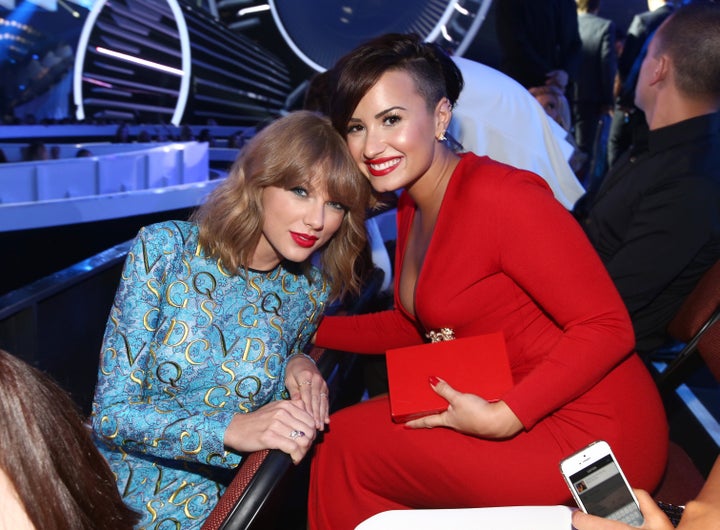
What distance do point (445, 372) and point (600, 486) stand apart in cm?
57

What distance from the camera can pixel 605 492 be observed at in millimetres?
1023

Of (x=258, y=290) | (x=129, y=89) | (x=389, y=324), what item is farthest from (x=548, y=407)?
(x=129, y=89)

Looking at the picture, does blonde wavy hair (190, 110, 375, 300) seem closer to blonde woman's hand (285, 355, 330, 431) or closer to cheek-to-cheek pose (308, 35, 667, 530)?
cheek-to-cheek pose (308, 35, 667, 530)

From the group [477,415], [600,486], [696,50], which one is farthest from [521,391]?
[696,50]

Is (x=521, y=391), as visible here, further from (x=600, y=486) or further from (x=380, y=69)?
(x=380, y=69)

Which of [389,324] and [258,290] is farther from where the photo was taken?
[389,324]

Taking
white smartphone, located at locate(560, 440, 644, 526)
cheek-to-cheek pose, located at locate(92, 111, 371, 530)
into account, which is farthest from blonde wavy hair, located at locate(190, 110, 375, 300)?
white smartphone, located at locate(560, 440, 644, 526)

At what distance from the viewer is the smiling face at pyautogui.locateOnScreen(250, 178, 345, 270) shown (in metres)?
1.75

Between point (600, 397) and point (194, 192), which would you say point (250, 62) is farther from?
point (600, 397)

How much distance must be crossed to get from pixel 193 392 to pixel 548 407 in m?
0.83

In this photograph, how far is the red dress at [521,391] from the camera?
150 cm

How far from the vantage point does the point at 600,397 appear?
61.9 inches

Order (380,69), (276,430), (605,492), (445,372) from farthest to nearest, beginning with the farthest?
(380,69) → (445,372) → (276,430) → (605,492)

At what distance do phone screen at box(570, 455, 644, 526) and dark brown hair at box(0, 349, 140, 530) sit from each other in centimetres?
65
